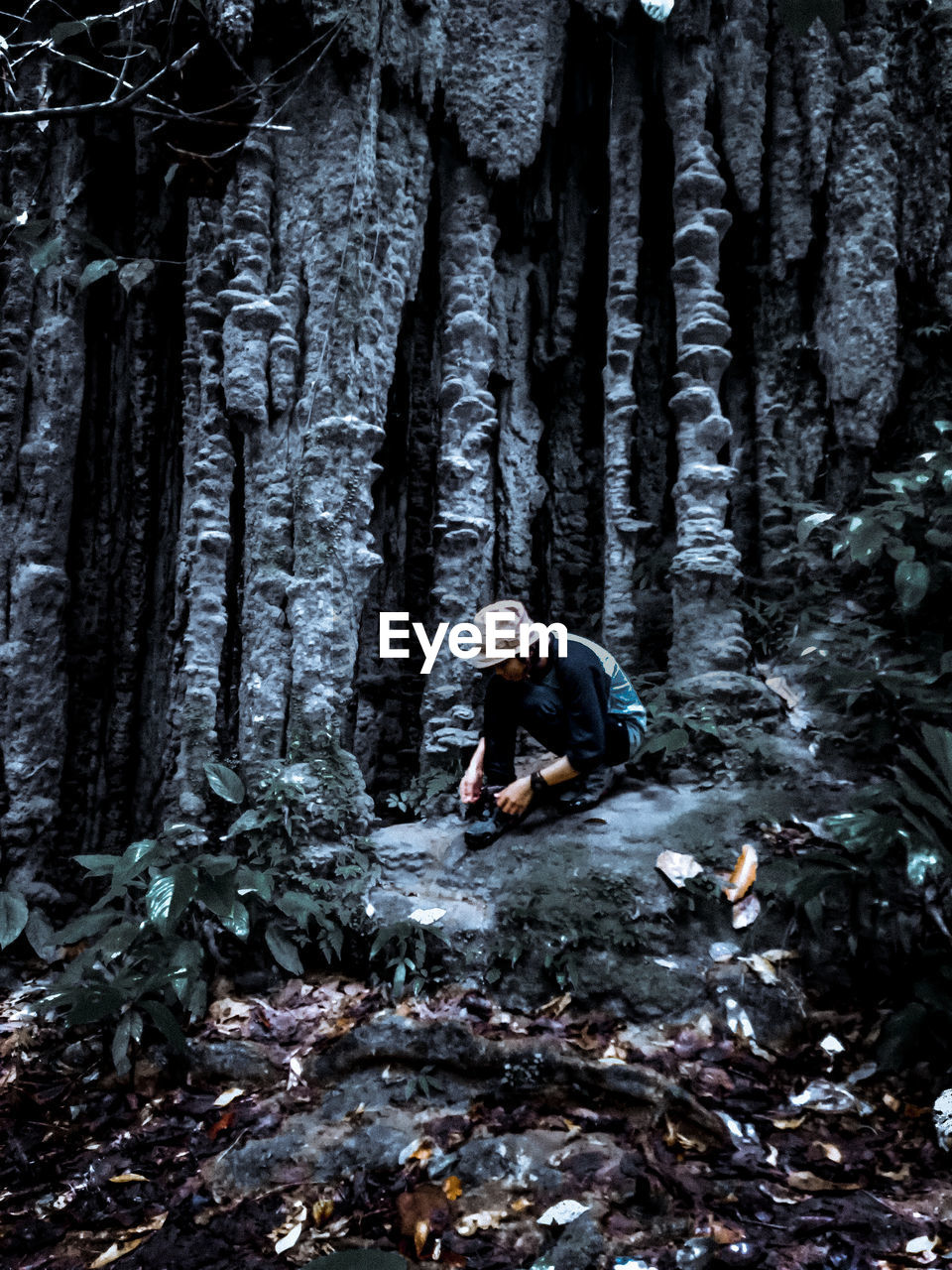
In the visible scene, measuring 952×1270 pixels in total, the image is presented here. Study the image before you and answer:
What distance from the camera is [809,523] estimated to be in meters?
4.62

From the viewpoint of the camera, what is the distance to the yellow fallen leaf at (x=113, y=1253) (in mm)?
1947

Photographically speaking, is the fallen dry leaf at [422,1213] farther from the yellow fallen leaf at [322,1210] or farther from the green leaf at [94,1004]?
the green leaf at [94,1004]

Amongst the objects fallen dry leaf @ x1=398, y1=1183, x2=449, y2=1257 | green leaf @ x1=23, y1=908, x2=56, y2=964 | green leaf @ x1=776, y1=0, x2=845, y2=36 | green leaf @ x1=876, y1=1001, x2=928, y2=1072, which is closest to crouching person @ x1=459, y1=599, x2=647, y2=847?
green leaf @ x1=876, y1=1001, x2=928, y2=1072

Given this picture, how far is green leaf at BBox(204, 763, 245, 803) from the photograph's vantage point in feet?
11.5

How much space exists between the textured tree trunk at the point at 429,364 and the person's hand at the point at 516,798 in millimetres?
724

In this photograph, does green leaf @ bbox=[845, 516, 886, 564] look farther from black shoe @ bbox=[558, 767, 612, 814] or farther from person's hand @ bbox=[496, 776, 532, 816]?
person's hand @ bbox=[496, 776, 532, 816]

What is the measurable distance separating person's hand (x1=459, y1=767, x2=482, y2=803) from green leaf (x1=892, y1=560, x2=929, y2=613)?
232cm

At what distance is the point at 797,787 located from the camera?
12.1 feet

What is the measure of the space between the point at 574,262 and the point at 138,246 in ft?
10.0

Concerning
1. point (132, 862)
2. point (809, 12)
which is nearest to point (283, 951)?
point (132, 862)

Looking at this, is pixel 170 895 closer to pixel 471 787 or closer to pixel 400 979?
pixel 400 979

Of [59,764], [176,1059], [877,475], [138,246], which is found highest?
[138,246]

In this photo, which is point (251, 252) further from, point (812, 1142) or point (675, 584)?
point (812, 1142)

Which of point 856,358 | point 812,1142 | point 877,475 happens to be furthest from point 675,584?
point 812,1142
